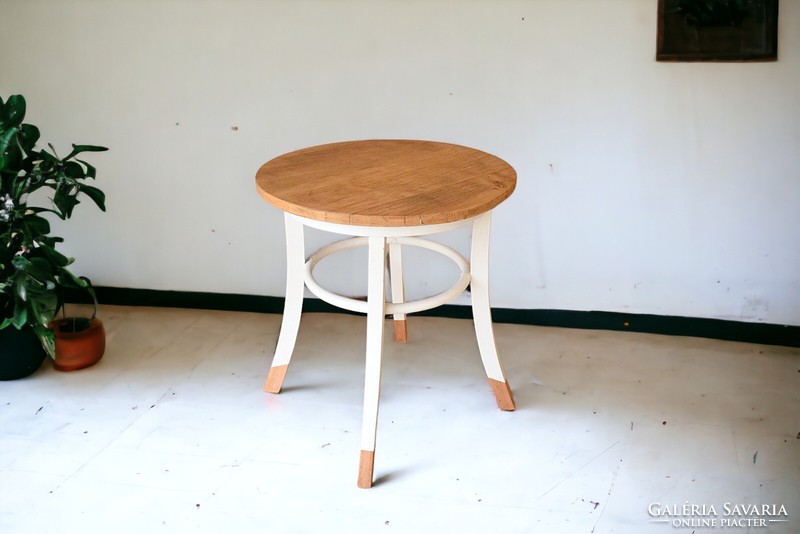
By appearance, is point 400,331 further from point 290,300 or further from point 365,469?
point 365,469

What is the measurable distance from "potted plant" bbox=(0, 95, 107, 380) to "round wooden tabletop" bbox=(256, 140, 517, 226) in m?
0.72

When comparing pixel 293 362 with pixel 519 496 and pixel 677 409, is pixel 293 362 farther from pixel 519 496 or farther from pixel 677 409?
pixel 677 409

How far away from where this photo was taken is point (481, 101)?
Result: 9.36 feet

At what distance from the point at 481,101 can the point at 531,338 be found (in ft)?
2.88

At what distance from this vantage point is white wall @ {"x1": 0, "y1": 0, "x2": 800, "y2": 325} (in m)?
2.76

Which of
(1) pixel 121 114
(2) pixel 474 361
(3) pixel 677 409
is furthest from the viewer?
(1) pixel 121 114

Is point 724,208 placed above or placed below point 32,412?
above

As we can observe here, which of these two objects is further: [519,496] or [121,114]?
[121,114]

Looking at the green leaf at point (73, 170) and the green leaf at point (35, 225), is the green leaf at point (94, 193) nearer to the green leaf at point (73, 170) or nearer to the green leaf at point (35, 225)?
the green leaf at point (73, 170)

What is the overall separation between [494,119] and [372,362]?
1103mm

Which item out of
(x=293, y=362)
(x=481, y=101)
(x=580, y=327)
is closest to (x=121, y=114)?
(x=293, y=362)

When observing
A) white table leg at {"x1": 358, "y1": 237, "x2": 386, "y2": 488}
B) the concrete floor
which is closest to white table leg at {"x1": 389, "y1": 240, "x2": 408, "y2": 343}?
the concrete floor

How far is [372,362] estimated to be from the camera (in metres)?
2.20

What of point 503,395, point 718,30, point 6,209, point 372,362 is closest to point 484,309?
point 503,395
